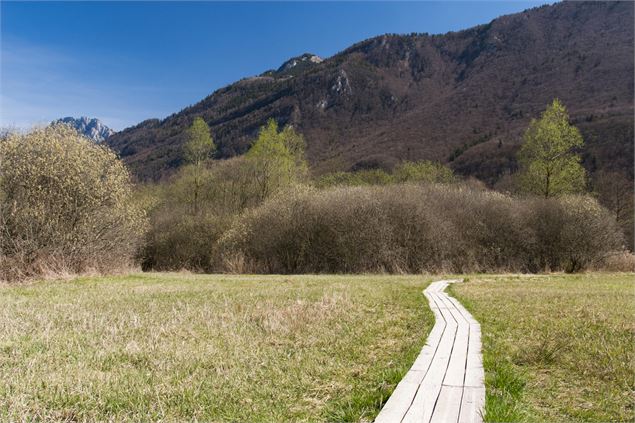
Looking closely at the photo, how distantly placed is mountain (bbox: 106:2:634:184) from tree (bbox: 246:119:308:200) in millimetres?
49584

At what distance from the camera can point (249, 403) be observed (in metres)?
4.34

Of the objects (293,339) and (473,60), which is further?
(473,60)

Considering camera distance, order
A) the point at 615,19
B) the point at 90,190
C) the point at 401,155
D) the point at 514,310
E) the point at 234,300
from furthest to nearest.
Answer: the point at 615,19 < the point at 401,155 < the point at 90,190 < the point at 234,300 < the point at 514,310

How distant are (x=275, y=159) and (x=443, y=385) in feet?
114

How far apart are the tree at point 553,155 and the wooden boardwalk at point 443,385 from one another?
94.4ft

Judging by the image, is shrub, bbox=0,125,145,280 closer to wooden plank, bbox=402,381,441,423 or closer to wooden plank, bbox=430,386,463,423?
A: wooden plank, bbox=402,381,441,423

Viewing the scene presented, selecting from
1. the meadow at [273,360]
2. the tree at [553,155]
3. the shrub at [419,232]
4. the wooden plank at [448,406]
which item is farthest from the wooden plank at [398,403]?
the tree at [553,155]

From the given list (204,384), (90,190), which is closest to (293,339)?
(204,384)

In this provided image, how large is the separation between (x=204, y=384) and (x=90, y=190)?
19039mm

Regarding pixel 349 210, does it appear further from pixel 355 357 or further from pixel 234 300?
pixel 355 357

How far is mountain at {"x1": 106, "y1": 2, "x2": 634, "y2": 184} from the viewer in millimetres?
101694

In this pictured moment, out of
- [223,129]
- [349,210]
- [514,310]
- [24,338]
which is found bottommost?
[514,310]

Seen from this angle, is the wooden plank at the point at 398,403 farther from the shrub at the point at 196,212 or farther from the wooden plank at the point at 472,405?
the shrub at the point at 196,212

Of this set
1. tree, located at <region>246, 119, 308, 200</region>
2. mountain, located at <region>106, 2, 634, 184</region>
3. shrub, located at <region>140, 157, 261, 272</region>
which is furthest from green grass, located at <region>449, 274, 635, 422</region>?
mountain, located at <region>106, 2, 634, 184</region>
